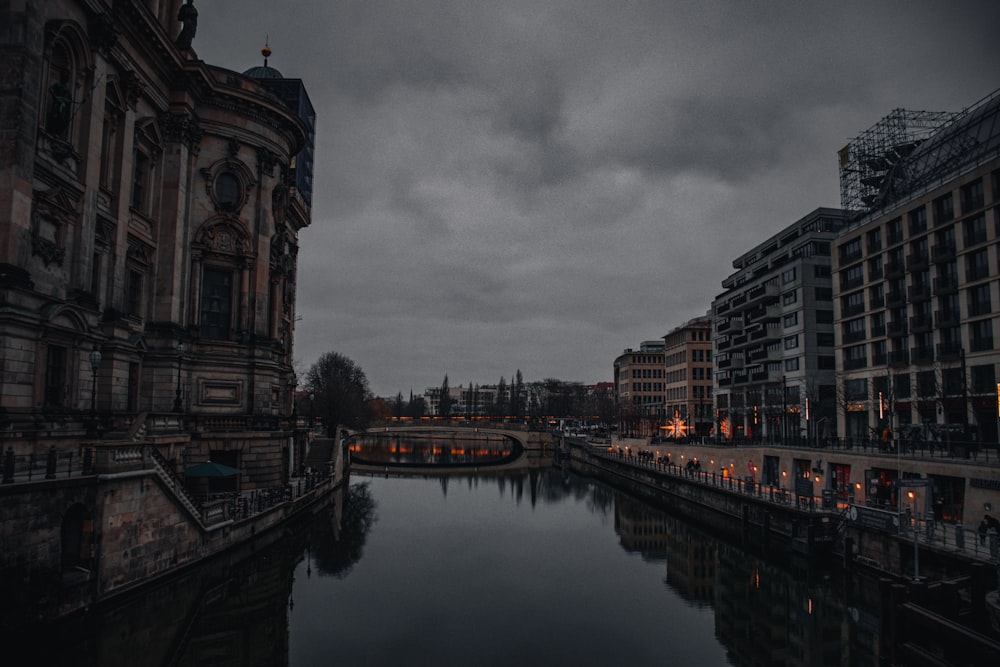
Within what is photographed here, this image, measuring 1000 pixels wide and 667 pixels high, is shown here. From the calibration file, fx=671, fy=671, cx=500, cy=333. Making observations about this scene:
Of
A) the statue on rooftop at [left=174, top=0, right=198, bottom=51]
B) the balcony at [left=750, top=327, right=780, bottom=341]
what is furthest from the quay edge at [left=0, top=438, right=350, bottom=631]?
the balcony at [left=750, top=327, right=780, bottom=341]

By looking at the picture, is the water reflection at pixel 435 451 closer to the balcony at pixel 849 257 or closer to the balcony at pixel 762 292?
the balcony at pixel 762 292

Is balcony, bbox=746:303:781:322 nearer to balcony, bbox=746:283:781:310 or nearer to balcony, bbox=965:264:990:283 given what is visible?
balcony, bbox=746:283:781:310

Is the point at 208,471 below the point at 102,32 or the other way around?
below

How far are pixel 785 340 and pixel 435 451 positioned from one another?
79442 millimetres

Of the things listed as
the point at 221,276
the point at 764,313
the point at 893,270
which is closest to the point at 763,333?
the point at 764,313

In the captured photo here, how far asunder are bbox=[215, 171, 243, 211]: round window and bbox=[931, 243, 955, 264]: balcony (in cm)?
5146

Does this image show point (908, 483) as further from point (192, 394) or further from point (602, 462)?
point (602, 462)

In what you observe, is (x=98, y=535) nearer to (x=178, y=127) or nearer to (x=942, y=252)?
(x=178, y=127)

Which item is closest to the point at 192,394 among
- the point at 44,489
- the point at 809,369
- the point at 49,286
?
the point at 49,286

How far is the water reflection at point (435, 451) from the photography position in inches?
4149

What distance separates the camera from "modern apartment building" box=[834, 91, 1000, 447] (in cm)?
4722

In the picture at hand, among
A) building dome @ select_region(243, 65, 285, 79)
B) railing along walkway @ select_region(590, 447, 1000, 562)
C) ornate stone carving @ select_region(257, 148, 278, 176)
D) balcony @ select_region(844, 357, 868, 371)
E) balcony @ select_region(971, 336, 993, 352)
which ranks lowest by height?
railing along walkway @ select_region(590, 447, 1000, 562)

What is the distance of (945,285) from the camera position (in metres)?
51.9

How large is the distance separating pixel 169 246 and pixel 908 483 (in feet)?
130
